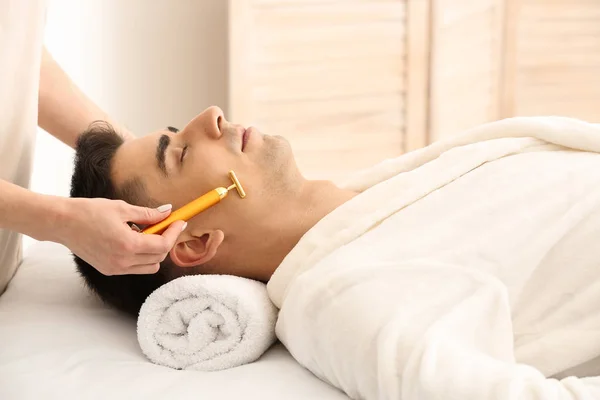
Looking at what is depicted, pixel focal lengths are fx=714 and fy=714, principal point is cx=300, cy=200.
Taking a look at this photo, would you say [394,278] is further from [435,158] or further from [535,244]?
[435,158]

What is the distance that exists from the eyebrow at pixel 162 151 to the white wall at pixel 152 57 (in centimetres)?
164

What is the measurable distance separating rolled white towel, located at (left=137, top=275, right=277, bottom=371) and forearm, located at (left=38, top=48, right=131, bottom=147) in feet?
1.99

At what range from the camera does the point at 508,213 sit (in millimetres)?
1140

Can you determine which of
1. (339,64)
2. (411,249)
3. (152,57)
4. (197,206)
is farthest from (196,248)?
(152,57)

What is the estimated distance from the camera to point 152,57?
305 cm

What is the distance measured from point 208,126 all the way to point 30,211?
0.42m

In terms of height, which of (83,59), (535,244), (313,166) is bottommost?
(313,166)

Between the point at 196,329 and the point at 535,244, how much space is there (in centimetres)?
54

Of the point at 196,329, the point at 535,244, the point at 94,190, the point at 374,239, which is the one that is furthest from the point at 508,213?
the point at 94,190

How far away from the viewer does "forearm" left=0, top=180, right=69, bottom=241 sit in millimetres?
1026

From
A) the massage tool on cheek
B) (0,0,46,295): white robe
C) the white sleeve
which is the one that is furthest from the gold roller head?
(0,0,46,295): white robe

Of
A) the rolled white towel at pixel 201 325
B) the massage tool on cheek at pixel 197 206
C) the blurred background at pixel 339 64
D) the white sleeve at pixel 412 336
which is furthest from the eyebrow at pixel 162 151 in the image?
the blurred background at pixel 339 64

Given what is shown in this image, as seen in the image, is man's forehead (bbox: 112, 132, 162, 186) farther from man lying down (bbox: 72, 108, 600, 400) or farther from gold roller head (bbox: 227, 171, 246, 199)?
gold roller head (bbox: 227, 171, 246, 199)

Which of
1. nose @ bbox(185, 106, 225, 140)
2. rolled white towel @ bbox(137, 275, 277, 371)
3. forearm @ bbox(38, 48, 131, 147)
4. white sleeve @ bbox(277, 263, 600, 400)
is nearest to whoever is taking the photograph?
white sleeve @ bbox(277, 263, 600, 400)
